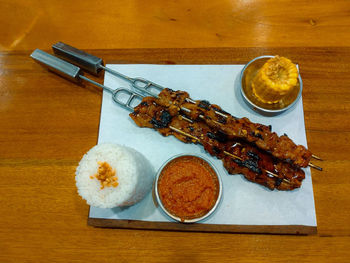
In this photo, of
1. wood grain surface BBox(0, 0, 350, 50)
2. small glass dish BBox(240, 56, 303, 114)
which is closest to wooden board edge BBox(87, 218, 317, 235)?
small glass dish BBox(240, 56, 303, 114)

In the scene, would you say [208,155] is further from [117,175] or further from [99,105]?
Result: [99,105]

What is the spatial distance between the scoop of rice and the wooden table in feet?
1.44

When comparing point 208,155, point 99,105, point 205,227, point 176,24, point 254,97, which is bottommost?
point 205,227

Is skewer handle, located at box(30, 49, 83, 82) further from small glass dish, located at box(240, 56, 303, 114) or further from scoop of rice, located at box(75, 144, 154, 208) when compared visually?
small glass dish, located at box(240, 56, 303, 114)

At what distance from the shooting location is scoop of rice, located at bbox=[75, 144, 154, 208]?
1.88m

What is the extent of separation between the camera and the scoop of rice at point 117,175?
6.17 ft

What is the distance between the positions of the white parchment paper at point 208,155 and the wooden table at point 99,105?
0.42 ft

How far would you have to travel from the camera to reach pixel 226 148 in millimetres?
2168

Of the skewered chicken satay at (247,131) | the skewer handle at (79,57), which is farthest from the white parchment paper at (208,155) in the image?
Result: the skewered chicken satay at (247,131)

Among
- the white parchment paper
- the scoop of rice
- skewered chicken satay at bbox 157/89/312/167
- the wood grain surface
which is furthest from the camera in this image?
the wood grain surface

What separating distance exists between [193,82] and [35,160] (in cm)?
178

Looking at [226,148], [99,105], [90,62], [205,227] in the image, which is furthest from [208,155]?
[90,62]

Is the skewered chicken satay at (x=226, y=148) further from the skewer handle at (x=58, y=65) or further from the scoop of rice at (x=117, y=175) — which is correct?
the skewer handle at (x=58, y=65)

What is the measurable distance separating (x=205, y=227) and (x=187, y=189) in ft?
1.35
